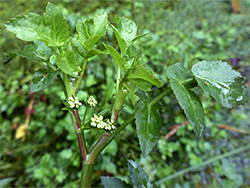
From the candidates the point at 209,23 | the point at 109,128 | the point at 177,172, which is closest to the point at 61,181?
the point at 177,172

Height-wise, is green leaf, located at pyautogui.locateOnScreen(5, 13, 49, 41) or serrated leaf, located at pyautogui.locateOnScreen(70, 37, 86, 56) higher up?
green leaf, located at pyautogui.locateOnScreen(5, 13, 49, 41)

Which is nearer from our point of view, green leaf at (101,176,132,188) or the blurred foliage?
green leaf at (101,176,132,188)

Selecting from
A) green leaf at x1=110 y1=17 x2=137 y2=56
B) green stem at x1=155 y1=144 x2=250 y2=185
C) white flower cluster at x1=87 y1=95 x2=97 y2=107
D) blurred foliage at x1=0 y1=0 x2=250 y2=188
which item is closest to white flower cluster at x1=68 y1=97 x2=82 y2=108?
white flower cluster at x1=87 y1=95 x2=97 y2=107

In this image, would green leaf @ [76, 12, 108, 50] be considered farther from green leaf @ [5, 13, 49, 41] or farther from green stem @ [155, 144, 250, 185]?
green stem @ [155, 144, 250, 185]

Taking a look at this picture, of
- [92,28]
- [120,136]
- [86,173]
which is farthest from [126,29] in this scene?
[120,136]

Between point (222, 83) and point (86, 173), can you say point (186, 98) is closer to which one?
point (222, 83)

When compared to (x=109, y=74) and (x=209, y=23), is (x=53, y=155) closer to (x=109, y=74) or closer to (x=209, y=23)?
(x=109, y=74)

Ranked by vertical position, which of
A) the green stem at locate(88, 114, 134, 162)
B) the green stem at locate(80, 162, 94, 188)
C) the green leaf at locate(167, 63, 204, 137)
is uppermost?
the green leaf at locate(167, 63, 204, 137)
